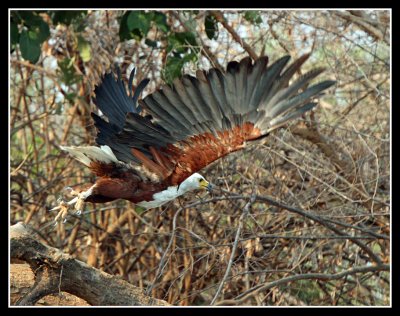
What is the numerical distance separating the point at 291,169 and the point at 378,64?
3.20 feet

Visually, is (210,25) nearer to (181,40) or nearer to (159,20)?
(181,40)

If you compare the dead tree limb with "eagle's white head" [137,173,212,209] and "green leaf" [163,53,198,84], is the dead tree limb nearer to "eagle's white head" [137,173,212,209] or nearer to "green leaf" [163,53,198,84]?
"eagle's white head" [137,173,212,209]

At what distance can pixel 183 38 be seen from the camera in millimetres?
5164

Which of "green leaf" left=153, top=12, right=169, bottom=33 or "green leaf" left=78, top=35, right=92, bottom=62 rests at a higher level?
"green leaf" left=78, top=35, right=92, bottom=62

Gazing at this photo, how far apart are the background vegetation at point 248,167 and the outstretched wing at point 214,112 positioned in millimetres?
468

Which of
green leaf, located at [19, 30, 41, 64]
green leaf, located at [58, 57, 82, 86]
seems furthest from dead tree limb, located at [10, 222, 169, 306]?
green leaf, located at [58, 57, 82, 86]

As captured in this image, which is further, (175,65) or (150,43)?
(150,43)

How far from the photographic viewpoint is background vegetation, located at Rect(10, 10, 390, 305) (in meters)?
4.79

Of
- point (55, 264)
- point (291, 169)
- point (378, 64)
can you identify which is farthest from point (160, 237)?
point (55, 264)

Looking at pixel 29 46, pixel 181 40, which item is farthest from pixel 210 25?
pixel 29 46

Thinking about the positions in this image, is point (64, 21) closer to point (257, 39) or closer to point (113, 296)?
point (257, 39)

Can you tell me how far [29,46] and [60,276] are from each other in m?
2.15

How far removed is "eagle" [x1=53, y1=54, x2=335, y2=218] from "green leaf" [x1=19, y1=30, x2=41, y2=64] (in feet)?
2.50

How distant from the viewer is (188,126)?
149 inches
